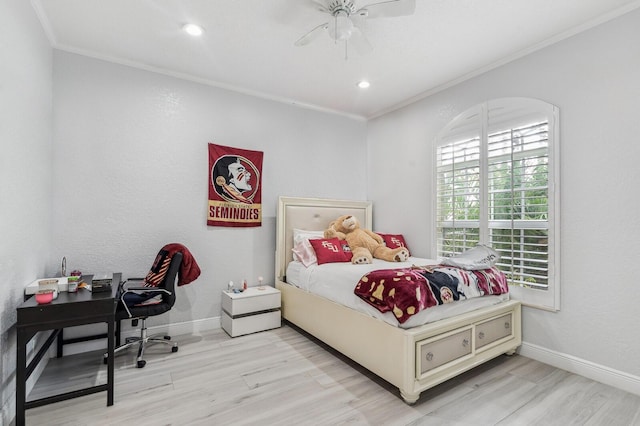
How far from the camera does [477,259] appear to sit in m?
2.78

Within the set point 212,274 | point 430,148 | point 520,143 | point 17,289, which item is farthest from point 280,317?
point 520,143

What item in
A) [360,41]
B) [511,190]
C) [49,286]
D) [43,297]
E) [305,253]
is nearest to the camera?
→ [43,297]

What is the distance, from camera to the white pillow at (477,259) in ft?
8.79

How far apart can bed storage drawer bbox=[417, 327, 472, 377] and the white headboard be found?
203 centimetres

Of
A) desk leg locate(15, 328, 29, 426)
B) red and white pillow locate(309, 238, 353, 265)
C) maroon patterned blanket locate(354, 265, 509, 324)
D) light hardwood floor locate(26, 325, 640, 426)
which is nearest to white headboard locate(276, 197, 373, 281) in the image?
red and white pillow locate(309, 238, 353, 265)

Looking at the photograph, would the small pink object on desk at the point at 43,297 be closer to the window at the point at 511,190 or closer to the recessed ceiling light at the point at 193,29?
the recessed ceiling light at the point at 193,29

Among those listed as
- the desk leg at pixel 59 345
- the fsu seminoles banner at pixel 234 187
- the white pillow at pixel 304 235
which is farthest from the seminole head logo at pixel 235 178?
the desk leg at pixel 59 345

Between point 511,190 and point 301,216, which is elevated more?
point 511,190

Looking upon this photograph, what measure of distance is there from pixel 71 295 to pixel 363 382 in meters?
2.16

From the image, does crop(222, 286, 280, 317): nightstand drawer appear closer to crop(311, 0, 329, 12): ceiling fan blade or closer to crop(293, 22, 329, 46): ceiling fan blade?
crop(293, 22, 329, 46): ceiling fan blade

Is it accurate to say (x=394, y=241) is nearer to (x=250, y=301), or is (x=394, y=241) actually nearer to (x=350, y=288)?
(x=350, y=288)

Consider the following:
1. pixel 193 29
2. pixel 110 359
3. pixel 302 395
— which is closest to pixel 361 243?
pixel 302 395

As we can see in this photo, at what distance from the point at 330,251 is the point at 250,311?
1.07m

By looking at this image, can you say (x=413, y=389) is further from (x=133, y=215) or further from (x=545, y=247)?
(x=133, y=215)
